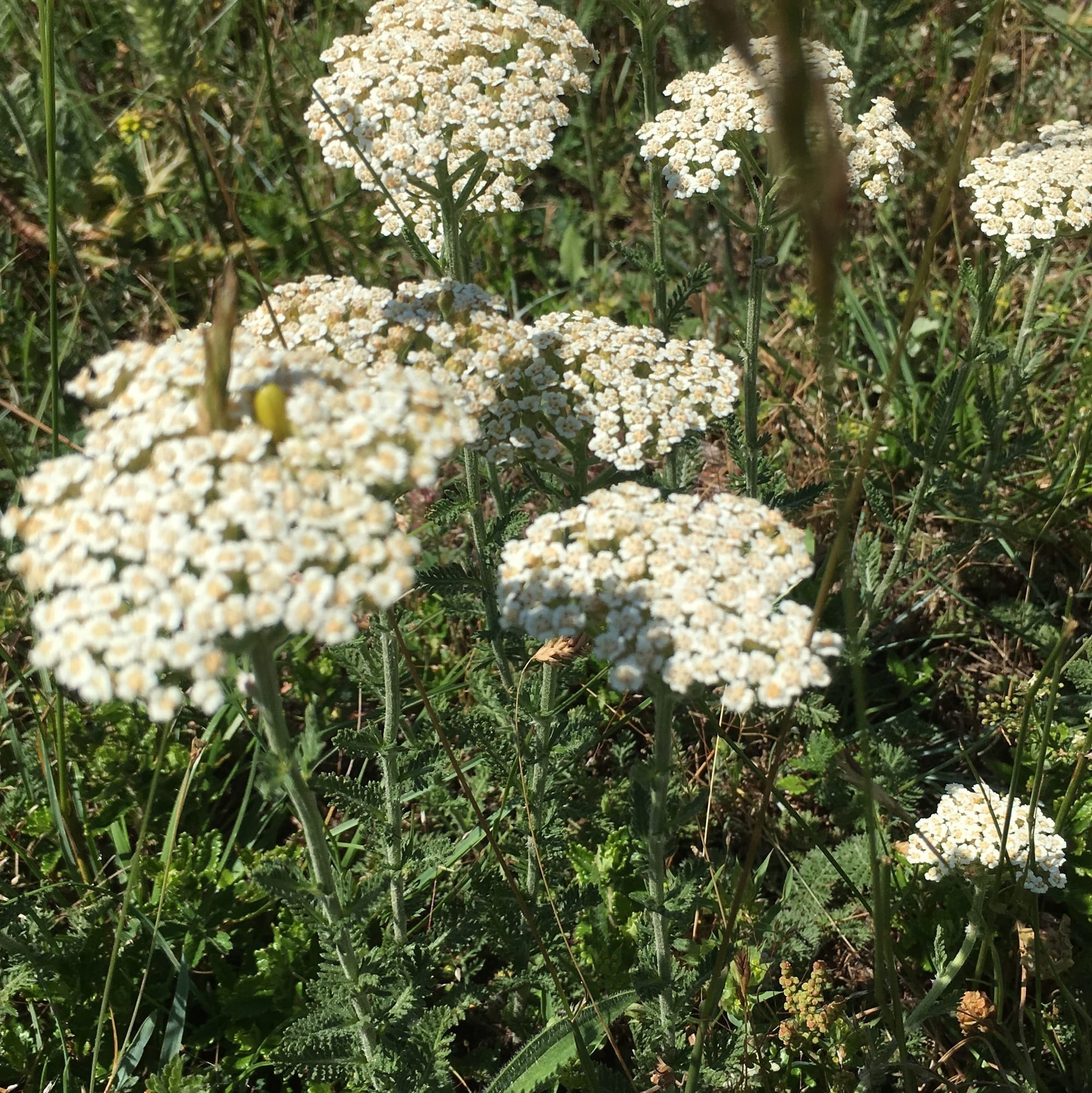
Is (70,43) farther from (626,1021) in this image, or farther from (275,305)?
(626,1021)

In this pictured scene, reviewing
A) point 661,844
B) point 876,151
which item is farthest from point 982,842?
point 876,151

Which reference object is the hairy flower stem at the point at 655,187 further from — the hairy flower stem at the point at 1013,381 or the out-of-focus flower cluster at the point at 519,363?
the hairy flower stem at the point at 1013,381

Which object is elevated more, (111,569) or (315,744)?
(111,569)

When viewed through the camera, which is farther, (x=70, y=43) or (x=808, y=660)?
(x=70, y=43)

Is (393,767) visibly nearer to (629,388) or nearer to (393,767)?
(393,767)

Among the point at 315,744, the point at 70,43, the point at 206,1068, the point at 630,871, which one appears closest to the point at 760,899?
the point at 630,871

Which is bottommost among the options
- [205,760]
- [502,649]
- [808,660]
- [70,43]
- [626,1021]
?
[626,1021]

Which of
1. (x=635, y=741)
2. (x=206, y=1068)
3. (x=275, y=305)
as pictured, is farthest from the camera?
(x=635, y=741)

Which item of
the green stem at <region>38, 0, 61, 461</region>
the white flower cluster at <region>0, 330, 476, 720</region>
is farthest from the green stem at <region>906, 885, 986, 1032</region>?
the green stem at <region>38, 0, 61, 461</region>

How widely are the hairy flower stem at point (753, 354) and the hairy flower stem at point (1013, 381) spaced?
101 centimetres

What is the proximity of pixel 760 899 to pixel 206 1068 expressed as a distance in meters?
2.04

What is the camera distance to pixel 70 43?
5871 millimetres

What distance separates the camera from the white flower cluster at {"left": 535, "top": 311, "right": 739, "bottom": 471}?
2805 mm

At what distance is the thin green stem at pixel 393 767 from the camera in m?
3.01
